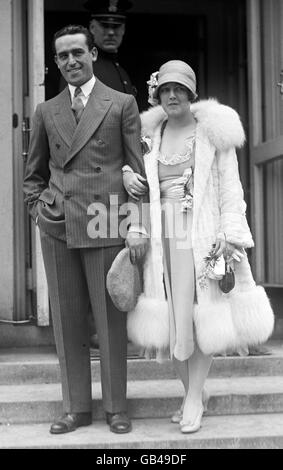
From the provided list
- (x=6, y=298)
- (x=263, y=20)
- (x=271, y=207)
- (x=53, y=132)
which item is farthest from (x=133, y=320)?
(x=263, y=20)

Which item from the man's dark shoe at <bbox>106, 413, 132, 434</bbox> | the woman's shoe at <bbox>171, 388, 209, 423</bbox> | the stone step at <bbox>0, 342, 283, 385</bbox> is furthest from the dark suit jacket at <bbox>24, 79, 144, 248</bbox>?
the stone step at <bbox>0, 342, 283, 385</bbox>

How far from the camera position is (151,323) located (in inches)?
142

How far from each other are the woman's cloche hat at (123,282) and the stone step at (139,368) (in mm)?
906

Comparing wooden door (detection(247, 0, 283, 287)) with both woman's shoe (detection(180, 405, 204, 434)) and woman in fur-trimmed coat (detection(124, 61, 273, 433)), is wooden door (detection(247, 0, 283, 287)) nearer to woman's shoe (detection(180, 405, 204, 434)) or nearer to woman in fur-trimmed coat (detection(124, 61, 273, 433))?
woman in fur-trimmed coat (detection(124, 61, 273, 433))

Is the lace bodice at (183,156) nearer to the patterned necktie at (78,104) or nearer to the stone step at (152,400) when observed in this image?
the patterned necktie at (78,104)

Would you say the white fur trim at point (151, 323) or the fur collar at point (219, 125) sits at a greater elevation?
the fur collar at point (219, 125)

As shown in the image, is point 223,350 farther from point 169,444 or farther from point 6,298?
point 6,298

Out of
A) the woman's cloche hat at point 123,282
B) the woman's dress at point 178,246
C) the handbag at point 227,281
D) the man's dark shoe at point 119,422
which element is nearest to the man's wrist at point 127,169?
the woman's dress at point 178,246

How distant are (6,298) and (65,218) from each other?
5.32 ft

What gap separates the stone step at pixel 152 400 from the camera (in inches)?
156

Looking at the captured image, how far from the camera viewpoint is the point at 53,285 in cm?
370

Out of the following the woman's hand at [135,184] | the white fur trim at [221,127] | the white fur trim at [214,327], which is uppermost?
the white fur trim at [221,127]

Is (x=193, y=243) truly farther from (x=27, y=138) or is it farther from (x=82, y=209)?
(x=27, y=138)

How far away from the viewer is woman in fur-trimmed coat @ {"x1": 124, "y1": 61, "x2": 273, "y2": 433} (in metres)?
3.59
